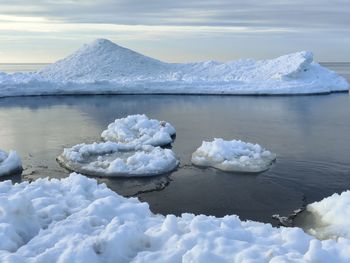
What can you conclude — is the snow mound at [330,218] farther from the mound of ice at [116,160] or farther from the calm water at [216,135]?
the mound of ice at [116,160]

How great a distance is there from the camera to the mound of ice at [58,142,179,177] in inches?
495

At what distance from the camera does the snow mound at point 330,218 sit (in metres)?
8.31

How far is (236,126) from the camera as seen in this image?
21.1 metres

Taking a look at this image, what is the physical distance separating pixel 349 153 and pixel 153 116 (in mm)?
12162

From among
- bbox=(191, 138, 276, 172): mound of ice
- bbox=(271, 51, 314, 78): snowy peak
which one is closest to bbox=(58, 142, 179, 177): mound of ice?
bbox=(191, 138, 276, 172): mound of ice

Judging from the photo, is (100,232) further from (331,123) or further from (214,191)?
(331,123)

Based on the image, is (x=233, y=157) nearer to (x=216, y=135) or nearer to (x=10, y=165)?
(x=216, y=135)

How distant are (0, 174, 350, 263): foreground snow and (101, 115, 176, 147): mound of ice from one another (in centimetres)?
867

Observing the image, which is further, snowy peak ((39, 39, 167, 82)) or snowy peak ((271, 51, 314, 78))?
snowy peak ((39, 39, 167, 82))

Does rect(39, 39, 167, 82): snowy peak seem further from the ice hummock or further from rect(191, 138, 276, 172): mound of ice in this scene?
the ice hummock

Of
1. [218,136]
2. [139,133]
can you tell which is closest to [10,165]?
[139,133]

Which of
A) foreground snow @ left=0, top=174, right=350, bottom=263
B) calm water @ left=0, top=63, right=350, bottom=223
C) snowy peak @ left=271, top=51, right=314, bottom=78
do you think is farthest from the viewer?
snowy peak @ left=271, top=51, right=314, bottom=78

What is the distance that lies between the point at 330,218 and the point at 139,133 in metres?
10.1

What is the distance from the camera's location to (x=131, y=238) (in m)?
5.59
